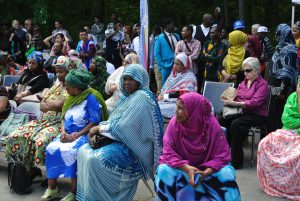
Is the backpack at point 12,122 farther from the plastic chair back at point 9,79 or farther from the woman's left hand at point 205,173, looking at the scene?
the woman's left hand at point 205,173

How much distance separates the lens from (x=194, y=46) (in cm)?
920

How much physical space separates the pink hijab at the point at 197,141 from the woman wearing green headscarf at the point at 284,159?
1.41m

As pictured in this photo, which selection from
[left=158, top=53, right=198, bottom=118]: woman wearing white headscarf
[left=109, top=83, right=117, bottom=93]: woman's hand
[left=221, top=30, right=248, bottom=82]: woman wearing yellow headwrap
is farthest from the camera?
[left=221, top=30, right=248, bottom=82]: woman wearing yellow headwrap

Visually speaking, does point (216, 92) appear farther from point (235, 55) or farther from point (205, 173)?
point (205, 173)

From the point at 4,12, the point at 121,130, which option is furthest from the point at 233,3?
the point at 121,130

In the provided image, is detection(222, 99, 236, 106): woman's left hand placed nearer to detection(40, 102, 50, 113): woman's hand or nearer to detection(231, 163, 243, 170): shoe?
detection(231, 163, 243, 170): shoe

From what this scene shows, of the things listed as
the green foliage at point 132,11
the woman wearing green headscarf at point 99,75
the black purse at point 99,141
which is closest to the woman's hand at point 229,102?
the woman wearing green headscarf at point 99,75

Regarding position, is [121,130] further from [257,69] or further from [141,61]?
[141,61]

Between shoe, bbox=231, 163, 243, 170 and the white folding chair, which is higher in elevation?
the white folding chair

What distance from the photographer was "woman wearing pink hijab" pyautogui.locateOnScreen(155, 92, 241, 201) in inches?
161

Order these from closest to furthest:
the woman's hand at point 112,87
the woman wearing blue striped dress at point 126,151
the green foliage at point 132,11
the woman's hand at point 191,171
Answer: the woman's hand at point 191,171 → the woman wearing blue striped dress at point 126,151 → the woman's hand at point 112,87 → the green foliage at point 132,11

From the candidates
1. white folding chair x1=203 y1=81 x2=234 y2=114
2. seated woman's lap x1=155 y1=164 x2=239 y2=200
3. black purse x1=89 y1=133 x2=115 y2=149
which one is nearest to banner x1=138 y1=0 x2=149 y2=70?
white folding chair x1=203 y1=81 x2=234 y2=114

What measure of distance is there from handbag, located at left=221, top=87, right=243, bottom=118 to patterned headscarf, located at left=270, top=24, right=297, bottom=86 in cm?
68

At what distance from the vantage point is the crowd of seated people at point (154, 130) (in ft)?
13.6
